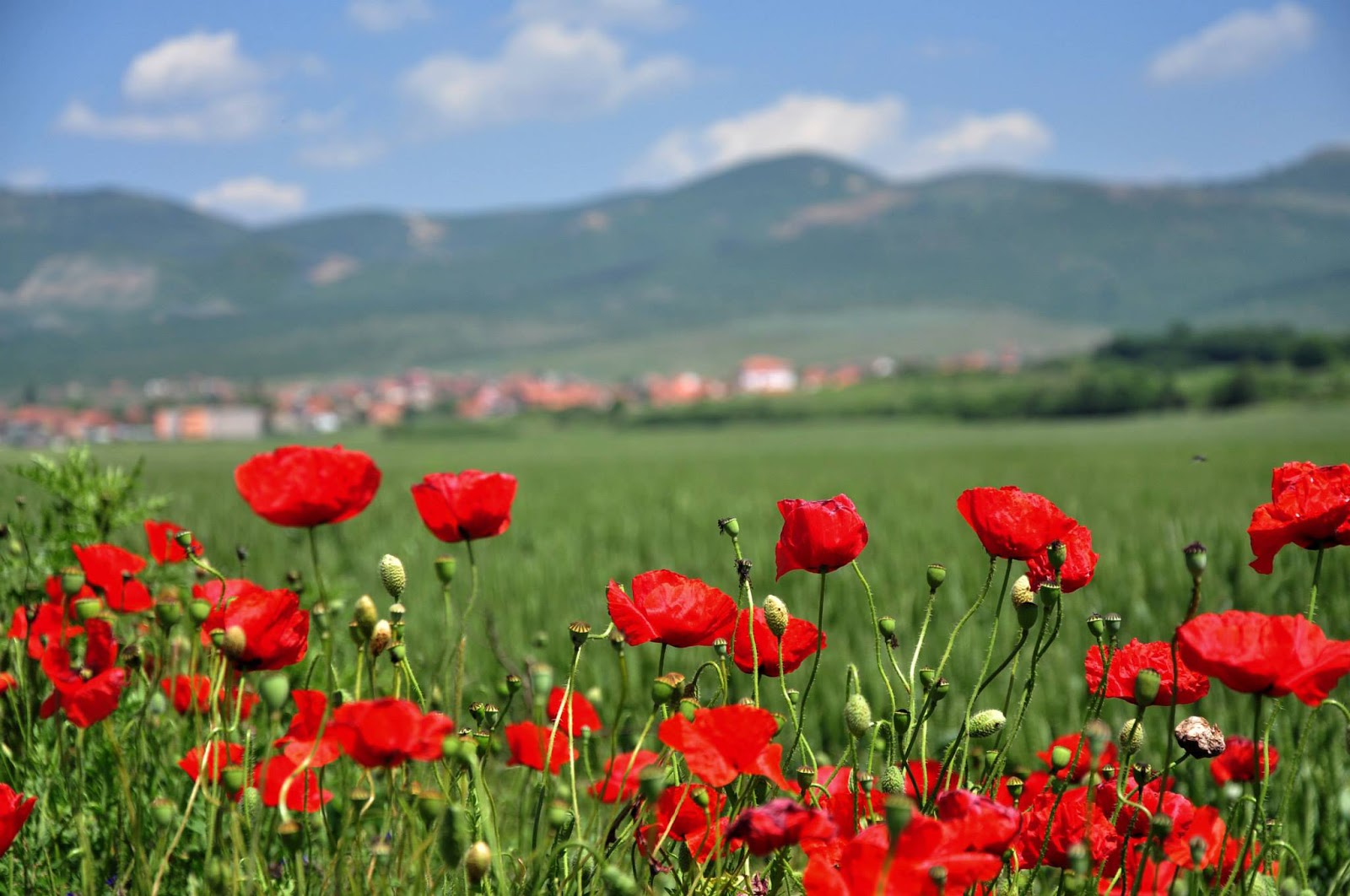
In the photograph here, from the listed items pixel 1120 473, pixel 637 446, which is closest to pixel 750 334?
pixel 637 446

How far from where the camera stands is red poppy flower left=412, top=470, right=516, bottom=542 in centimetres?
130

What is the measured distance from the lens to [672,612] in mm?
1172

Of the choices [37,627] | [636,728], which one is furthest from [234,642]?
[636,728]

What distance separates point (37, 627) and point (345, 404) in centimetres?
8880

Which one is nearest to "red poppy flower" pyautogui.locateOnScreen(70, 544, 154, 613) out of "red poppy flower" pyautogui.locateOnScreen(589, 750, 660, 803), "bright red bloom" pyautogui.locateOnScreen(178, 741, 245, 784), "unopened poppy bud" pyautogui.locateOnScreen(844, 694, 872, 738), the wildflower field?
the wildflower field

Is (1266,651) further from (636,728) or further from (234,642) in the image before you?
(636,728)

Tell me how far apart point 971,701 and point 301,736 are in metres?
0.73

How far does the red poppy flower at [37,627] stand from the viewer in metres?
1.58

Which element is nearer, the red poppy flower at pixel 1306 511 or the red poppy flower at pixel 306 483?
the red poppy flower at pixel 1306 511

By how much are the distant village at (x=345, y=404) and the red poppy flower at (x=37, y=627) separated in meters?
31.7

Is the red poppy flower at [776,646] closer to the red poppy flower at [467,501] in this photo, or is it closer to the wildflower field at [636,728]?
the wildflower field at [636,728]

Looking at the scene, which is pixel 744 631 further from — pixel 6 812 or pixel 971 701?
pixel 6 812

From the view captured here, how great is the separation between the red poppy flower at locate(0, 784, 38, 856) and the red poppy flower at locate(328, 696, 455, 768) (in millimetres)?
511

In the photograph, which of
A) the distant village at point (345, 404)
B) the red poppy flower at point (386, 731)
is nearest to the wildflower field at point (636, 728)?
the red poppy flower at point (386, 731)
